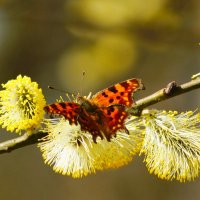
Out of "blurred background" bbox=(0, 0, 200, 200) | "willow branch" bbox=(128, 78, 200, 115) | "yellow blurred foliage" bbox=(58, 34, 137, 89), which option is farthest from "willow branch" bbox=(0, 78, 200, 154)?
"yellow blurred foliage" bbox=(58, 34, 137, 89)

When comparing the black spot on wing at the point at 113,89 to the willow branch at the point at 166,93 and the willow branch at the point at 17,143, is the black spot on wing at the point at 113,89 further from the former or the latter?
the willow branch at the point at 17,143

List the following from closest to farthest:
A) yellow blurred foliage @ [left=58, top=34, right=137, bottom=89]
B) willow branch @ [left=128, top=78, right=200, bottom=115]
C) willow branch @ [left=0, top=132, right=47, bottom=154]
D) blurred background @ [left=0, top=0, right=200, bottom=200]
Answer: willow branch @ [left=128, top=78, right=200, bottom=115]
willow branch @ [left=0, top=132, right=47, bottom=154]
blurred background @ [left=0, top=0, right=200, bottom=200]
yellow blurred foliage @ [left=58, top=34, right=137, bottom=89]

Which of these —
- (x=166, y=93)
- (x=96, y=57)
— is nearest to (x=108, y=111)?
(x=166, y=93)

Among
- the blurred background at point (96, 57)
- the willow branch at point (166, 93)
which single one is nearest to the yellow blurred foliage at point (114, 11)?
the blurred background at point (96, 57)

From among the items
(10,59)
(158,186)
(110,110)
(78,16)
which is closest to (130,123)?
(110,110)

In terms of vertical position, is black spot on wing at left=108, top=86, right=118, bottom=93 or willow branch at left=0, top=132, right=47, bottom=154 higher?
black spot on wing at left=108, top=86, right=118, bottom=93

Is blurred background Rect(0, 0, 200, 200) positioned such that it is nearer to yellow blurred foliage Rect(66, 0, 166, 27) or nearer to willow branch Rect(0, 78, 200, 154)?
yellow blurred foliage Rect(66, 0, 166, 27)

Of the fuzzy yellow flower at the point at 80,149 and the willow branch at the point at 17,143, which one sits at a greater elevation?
the willow branch at the point at 17,143
